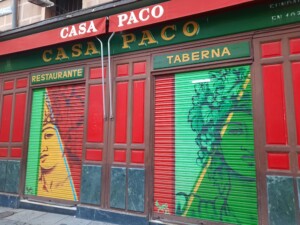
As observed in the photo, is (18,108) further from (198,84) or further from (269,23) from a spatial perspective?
(269,23)

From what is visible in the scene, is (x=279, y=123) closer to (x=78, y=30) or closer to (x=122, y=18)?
(x=122, y=18)

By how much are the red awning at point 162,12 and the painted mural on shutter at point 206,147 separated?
1.15 m

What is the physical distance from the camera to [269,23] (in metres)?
4.55

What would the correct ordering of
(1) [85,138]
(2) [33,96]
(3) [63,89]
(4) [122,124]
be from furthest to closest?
(2) [33,96], (3) [63,89], (1) [85,138], (4) [122,124]

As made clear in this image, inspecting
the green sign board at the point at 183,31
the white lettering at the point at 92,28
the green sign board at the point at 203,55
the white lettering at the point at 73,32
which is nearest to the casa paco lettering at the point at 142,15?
the green sign board at the point at 183,31

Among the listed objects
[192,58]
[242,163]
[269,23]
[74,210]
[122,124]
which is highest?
[269,23]

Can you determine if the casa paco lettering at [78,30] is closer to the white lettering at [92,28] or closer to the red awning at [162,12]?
the white lettering at [92,28]

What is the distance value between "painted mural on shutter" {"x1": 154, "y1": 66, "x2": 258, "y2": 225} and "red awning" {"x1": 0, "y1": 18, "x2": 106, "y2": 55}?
188 cm

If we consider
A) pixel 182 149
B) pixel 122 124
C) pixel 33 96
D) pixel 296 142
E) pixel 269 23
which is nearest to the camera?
pixel 296 142

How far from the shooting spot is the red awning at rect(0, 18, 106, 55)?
576 cm

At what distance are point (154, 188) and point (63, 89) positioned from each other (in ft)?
11.3

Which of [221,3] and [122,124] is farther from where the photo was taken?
[122,124]

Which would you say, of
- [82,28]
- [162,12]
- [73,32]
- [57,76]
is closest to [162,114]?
[162,12]

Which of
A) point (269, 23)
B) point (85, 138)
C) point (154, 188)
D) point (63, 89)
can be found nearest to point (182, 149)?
point (154, 188)
